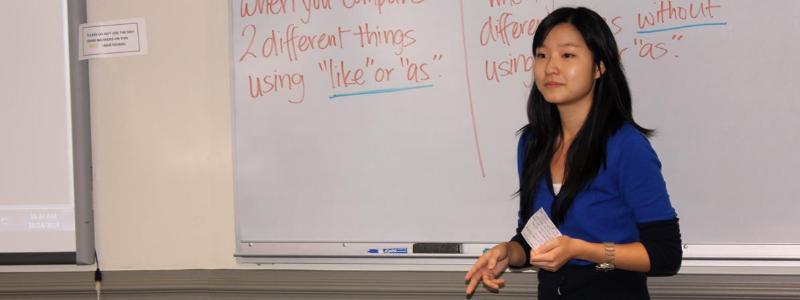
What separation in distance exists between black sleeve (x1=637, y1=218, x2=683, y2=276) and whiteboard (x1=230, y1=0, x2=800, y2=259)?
2.38ft

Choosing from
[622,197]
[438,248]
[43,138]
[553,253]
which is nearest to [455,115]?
[438,248]

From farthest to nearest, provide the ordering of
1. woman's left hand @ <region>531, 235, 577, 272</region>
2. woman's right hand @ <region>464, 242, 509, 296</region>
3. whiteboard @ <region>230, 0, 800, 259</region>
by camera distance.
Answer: whiteboard @ <region>230, 0, 800, 259</region>
woman's right hand @ <region>464, 242, 509, 296</region>
woman's left hand @ <region>531, 235, 577, 272</region>

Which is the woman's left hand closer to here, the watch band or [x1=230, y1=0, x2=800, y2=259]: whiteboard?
the watch band

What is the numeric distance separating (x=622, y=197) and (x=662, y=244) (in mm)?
118

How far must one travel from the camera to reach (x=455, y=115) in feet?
8.36

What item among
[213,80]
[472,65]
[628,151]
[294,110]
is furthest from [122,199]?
[628,151]

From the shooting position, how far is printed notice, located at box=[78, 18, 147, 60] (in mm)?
2855

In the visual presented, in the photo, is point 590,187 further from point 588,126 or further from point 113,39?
point 113,39

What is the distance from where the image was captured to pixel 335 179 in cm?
265

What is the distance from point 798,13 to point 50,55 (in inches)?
87.5

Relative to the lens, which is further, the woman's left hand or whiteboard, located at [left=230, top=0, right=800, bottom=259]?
whiteboard, located at [left=230, top=0, right=800, bottom=259]

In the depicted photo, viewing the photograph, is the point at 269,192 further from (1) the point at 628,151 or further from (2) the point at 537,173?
(1) the point at 628,151

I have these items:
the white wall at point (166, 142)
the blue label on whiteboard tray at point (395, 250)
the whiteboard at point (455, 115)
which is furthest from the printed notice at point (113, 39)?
the blue label on whiteboard tray at point (395, 250)

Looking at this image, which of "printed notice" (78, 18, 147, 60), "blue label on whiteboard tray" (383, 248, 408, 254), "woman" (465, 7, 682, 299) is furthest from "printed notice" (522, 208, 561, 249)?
"printed notice" (78, 18, 147, 60)
